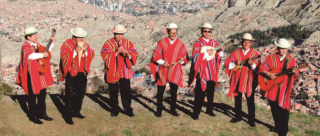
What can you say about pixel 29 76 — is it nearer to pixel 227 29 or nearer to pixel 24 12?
pixel 227 29

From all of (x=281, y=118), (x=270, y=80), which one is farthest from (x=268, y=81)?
(x=281, y=118)

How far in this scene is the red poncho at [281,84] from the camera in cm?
573

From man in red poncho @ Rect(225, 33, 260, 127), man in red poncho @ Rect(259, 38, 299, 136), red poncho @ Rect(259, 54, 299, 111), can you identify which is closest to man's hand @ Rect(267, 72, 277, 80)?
man in red poncho @ Rect(259, 38, 299, 136)

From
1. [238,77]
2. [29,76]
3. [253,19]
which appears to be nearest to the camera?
[29,76]

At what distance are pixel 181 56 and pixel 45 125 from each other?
A: 3034 mm

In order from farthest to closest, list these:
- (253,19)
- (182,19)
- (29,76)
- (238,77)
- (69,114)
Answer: (182,19) → (253,19) → (238,77) → (69,114) → (29,76)

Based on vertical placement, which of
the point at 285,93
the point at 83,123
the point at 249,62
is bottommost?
the point at 83,123

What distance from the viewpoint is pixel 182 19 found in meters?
75.2

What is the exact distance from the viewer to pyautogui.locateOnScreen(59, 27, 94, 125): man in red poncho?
587 centimetres

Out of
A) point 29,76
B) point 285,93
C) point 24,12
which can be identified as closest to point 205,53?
point 285,93

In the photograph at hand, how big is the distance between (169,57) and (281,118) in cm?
252

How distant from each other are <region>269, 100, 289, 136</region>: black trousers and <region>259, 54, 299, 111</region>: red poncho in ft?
0.50

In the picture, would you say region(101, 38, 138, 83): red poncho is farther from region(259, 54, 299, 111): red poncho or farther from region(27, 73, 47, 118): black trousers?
region(259, 54, 299, 111): red poncho

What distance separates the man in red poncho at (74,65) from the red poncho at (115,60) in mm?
345
